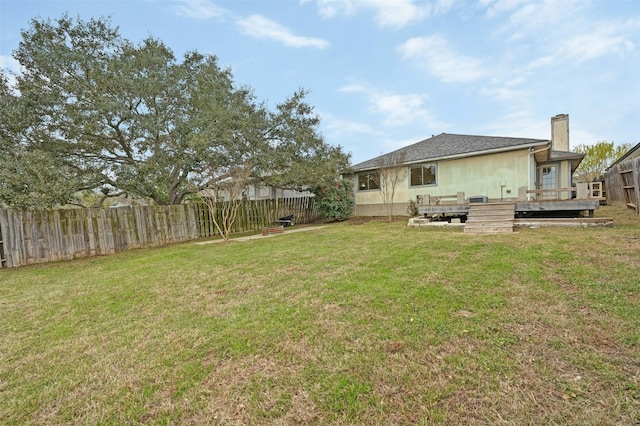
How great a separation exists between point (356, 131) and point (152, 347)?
18.6 m

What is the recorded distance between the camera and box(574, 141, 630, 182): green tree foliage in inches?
993

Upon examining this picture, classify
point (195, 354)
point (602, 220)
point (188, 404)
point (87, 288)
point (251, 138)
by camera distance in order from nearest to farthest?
point (188, 404) < point (195, 354) < point (87, 288) < point (602, 220) < point (251, 138)

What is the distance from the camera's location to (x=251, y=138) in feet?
36.3

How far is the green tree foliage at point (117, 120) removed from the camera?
26.6 feet

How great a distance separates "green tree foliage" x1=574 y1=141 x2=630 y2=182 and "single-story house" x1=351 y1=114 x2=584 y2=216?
619 inches

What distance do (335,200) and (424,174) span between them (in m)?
4.76

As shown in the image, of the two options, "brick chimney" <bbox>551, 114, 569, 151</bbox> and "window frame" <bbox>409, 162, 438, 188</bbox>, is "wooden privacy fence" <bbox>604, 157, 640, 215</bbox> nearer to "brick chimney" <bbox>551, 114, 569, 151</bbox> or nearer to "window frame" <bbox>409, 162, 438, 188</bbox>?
"brick chimney" <bbox>551, 114, 569, 151</bbox>

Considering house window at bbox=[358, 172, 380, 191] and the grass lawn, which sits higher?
house window at bbox=[358, 172, 380, 191]

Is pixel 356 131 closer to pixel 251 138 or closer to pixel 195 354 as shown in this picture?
pixel 251 138

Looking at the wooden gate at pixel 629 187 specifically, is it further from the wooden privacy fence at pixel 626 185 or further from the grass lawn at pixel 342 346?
the grass lawn at pixel 342 346

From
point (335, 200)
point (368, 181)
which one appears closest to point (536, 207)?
point (368, 181)

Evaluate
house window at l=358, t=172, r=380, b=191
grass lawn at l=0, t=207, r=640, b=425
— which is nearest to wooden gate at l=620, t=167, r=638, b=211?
grass lawn at l=0, t=207, r=640, b=425

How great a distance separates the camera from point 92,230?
8688 millimetres

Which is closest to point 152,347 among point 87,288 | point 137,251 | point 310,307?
point 310,307
